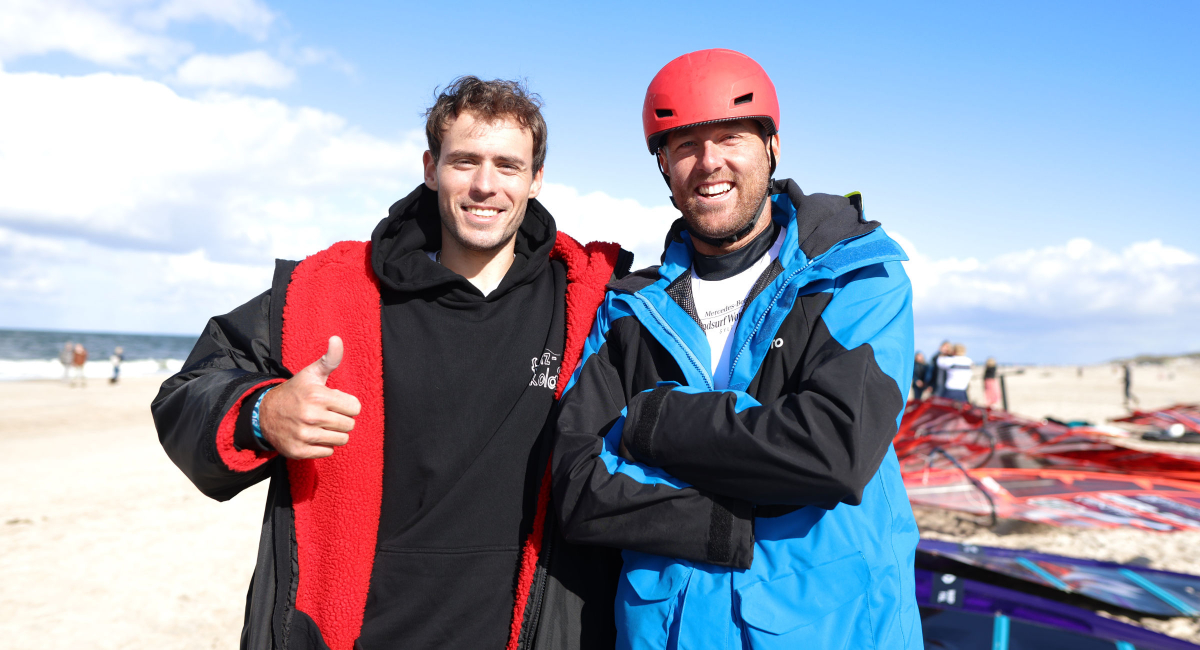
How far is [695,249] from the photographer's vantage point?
7.88 feet

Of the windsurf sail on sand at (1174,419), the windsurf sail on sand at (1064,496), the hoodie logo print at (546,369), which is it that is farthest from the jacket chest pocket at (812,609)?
the windsurf sail on sand at (1174,419)

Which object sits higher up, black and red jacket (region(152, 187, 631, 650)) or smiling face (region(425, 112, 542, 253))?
smiling face (region(425, 112, 542, 253))

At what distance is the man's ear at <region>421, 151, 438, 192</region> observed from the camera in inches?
103

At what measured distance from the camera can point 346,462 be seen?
2.22 meters

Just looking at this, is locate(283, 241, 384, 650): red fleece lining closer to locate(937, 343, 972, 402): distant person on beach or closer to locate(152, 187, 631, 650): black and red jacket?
locate(152, 187, 631, 650): black and red jacket

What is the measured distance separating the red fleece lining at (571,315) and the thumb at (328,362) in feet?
2.49

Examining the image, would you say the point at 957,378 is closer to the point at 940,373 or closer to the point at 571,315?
the point at 940,373

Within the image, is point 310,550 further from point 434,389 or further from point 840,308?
point 840,308

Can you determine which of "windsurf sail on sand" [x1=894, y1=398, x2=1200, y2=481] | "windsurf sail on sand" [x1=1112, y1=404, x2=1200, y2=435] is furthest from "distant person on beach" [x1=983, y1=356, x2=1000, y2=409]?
"windsurf sail on sand" [x1=894, y1=398, x2=1200, y2=481]

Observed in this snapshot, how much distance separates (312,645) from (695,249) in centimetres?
182

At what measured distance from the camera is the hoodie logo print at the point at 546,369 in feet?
7.70

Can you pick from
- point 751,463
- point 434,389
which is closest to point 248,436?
point 434,389

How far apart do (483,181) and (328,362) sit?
2.92 feet

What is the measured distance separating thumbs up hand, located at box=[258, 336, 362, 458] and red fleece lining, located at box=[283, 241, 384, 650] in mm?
359
